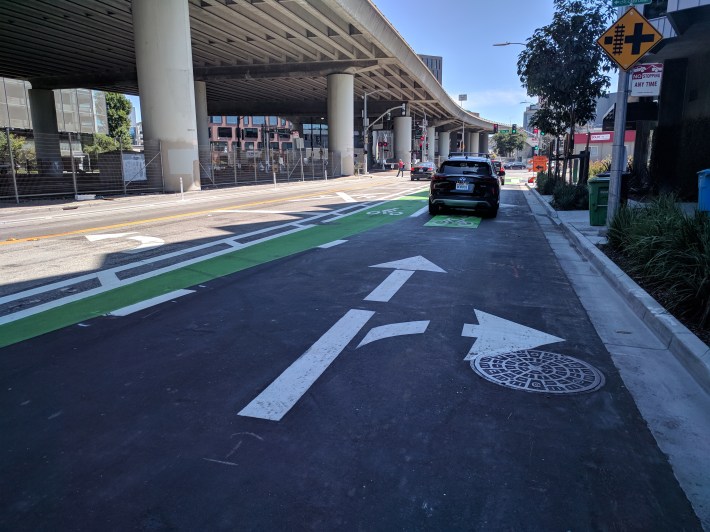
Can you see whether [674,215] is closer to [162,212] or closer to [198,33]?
[162,212]

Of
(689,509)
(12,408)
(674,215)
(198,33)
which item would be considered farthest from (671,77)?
(198,33)

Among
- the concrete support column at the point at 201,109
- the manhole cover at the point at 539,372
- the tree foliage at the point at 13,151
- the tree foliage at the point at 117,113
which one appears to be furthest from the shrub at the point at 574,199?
the tree foliage at the point at 117,113

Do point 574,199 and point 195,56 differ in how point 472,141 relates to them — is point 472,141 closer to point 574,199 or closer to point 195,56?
point 195,56

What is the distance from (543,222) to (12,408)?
14.4 meters

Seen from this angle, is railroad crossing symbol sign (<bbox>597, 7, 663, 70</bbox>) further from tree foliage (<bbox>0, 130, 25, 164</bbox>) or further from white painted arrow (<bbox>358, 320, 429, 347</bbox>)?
tree foliage (<bbox>0, 130, 25, 164</bbox>)

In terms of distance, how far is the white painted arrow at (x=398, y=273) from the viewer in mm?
6630

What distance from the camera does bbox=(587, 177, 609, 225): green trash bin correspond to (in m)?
12.7

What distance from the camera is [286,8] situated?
99.6 feet

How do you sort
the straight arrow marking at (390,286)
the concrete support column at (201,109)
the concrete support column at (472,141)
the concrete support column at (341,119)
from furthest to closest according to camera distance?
the concrete support column at (472,141), the concrete support column at (201,109), the concrete support column at (341,119), the straight arrow marking at (390,286)

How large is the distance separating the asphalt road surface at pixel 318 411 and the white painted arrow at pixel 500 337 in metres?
0.03

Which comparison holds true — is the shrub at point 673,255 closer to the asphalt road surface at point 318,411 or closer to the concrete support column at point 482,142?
the asphalt road surface at point 318,411

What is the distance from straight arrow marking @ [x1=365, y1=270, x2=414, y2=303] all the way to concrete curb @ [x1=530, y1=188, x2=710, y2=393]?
2861 millimetres

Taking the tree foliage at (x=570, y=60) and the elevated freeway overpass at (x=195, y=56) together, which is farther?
the elevated freeway overpass at (x=195, y=56)

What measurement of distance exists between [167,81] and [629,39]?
20037mm
